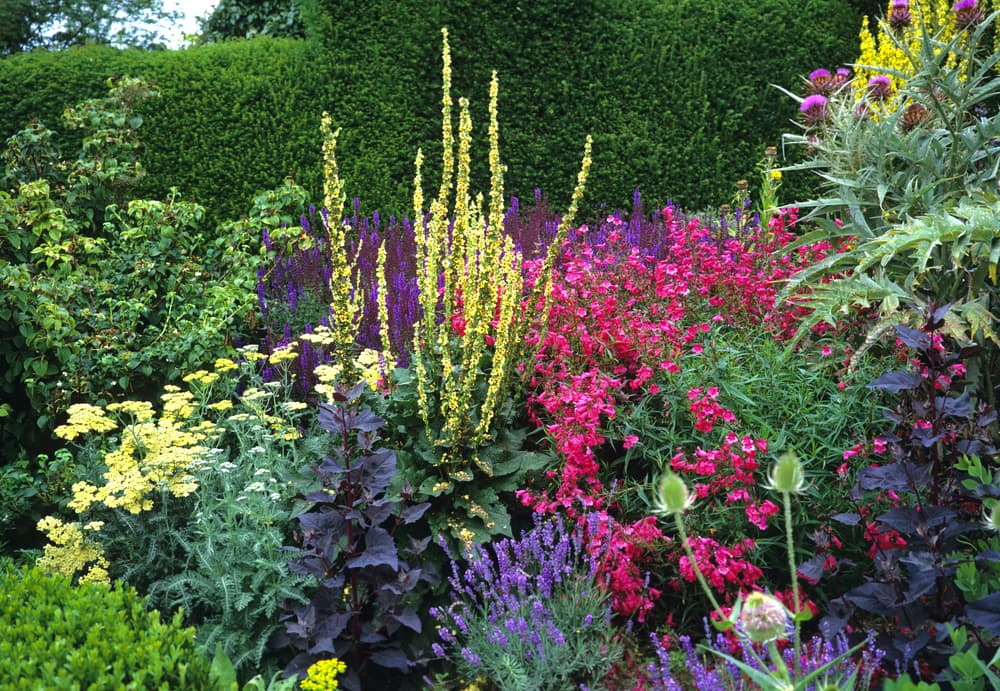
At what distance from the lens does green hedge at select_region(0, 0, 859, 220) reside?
7.48 meters

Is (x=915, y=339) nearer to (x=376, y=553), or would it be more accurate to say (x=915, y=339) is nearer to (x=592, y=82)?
(x=376, y=553)

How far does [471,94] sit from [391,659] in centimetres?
589

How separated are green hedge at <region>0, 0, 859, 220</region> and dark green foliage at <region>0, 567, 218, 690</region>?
5.38 meters

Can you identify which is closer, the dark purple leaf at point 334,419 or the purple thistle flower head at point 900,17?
the dark purple leaf at point 334,419

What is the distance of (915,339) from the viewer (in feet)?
7.86

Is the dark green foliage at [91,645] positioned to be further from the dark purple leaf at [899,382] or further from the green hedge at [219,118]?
the green hedge at [219,118]

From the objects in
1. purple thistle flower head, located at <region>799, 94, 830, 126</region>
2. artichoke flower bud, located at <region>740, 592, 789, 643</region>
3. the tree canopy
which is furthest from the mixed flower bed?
the tree canopy

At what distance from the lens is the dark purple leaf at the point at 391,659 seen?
2.80m

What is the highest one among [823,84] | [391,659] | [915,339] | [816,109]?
[823,84]

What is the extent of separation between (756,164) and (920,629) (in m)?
6.52

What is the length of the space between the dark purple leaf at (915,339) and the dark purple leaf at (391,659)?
1.80 m

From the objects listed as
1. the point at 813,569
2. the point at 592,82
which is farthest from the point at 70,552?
the point at 592,82

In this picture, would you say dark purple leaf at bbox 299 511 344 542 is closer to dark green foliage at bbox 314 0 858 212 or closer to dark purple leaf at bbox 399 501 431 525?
dark purple leaf at bbox 399 501 431 525

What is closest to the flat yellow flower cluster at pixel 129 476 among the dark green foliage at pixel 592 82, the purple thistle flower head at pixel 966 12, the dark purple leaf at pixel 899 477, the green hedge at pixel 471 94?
the dark purple leaf at pixel 899 477
